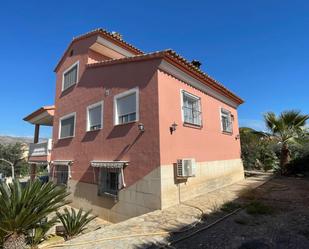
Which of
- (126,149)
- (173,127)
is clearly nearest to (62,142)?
(126,149)

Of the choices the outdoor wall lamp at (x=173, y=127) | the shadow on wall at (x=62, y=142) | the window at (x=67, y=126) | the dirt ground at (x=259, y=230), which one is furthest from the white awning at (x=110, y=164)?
the dirt ground at (x=259, y=230)

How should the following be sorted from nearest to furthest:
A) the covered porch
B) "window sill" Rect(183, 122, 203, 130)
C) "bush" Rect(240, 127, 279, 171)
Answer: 1. "window sill" Rect(183, 122, 203, 130)
2. the covered porch
3. "bush" Rect(240, 127, 279, 171)

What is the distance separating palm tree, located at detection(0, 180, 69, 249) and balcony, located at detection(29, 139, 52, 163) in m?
11.4

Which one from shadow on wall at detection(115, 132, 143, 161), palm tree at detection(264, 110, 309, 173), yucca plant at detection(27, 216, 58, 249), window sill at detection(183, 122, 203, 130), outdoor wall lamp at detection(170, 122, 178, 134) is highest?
palm tree at detection(264, 110, 309, 173)

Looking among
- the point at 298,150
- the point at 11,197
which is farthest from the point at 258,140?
the point at 11,197

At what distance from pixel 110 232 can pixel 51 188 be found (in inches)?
95.4

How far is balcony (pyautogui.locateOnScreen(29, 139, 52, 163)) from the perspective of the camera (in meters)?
17.6

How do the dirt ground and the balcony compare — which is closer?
the dirt ground

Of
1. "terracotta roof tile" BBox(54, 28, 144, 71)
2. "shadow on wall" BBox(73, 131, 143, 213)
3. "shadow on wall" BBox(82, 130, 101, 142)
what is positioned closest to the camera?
"shadow on wall" BBox(73, 131, 143, 213)

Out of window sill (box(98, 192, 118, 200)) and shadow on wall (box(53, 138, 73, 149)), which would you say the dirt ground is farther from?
shadow on wall (box(53, 138, 73, 149))

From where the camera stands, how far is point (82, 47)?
1506 centimetres

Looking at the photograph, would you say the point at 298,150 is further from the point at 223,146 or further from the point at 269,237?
the point at 269,237

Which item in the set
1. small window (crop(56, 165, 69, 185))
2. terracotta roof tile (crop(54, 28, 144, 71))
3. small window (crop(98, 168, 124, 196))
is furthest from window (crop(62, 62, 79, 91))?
small window (crop(98, 168, 124, 196))

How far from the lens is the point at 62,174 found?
16.3 meters
